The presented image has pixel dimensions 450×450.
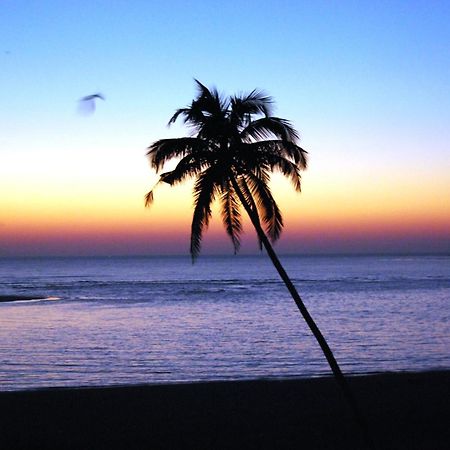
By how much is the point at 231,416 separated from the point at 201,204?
6024 millimetres

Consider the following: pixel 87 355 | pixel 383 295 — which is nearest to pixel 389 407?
pixel 87 355

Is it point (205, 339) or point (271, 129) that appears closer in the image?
point (271, 129)

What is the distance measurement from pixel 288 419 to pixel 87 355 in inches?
583

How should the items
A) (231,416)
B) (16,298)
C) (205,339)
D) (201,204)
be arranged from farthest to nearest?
1. (16,298)
2. (205,339)
3. (231,416)
4. (201,204)

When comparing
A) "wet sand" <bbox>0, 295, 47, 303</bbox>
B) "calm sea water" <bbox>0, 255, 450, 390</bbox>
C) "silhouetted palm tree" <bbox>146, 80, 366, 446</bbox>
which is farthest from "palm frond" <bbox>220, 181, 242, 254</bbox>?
"wet sand" <bbox>0, 295, 47, 303</bbox>

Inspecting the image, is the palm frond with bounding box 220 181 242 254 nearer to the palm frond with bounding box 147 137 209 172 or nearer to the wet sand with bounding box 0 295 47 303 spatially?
the palm frond with bounding box 147 137 209 172

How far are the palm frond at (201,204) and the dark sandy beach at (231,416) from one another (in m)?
4.23

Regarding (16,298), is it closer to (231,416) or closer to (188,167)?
(231,416)

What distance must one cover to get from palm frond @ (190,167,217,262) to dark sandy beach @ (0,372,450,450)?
423cm

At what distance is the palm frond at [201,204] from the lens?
42.8 feet

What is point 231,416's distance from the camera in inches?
642

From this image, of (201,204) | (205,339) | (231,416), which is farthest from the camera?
(205,339)

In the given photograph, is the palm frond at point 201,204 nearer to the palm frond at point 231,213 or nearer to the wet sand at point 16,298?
the palm frond at point 231,213

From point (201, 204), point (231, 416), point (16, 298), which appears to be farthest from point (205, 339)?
point (16, 298)
